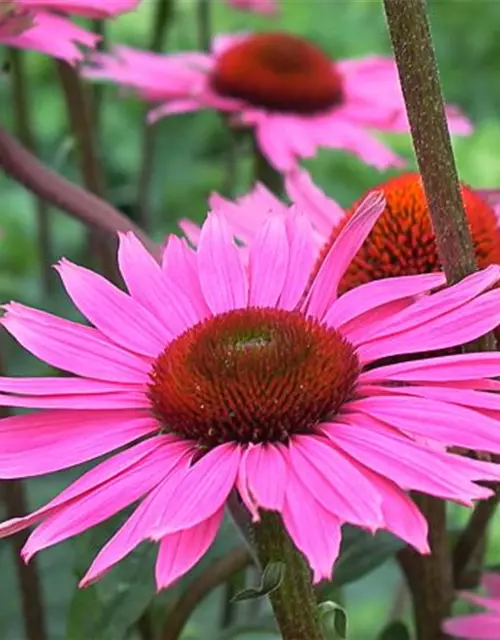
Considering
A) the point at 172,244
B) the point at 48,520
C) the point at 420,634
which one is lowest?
the point at 420,634

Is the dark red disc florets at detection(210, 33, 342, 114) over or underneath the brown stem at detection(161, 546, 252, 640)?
over

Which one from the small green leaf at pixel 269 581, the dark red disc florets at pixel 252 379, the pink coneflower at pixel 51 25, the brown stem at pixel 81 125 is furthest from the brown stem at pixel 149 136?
the small green leaf at pixel 269 581

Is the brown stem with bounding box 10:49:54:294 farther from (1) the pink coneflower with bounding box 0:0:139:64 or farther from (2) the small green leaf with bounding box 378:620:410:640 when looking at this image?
(2) the small green leaf with bounding box 378:620:410:640

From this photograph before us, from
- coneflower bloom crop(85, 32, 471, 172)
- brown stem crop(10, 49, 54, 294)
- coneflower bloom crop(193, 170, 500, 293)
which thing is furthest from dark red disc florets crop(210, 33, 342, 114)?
coneflower bloom crop(193, 170, 500, 293)

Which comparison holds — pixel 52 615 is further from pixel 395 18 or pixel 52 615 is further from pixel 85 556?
pixel 395 18

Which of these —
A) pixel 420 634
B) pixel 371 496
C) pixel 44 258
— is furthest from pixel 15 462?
pixel 44 258

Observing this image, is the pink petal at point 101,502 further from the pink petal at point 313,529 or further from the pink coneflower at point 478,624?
the pink coneflower at point 478,624

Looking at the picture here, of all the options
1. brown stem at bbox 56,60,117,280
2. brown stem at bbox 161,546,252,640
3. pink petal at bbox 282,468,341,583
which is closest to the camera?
pink petal at bbox 282,468,341,583
